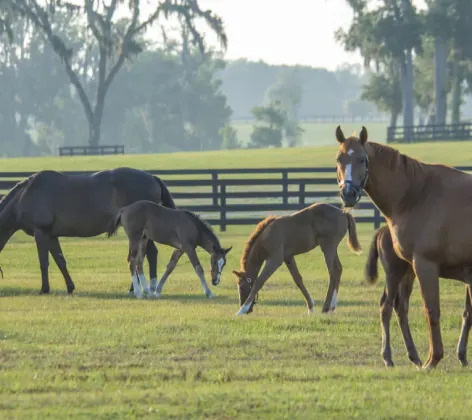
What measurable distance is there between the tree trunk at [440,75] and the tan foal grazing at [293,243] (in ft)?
172

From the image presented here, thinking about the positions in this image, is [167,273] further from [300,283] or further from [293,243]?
[300,283]

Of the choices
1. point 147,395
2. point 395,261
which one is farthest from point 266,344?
point 147,395

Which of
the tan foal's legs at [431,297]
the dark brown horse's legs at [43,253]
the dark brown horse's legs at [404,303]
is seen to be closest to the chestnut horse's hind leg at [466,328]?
the tan foal's legs at [431,297]

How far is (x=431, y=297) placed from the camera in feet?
34.5

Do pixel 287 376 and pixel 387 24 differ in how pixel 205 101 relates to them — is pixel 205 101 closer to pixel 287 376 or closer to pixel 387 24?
pixel 387 24

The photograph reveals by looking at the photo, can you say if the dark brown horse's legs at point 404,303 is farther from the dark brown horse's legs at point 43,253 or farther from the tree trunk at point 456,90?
the tree trunk at point 456,90

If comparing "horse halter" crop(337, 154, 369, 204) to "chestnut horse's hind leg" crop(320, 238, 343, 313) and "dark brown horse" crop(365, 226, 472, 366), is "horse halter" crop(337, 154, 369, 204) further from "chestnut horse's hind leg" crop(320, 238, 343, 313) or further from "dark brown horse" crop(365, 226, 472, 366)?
"chestnut horse's hind leg" crop(320, 238, 343, 313)

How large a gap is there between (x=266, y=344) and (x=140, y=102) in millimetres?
96735

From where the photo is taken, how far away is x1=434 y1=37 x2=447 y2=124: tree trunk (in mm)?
67062

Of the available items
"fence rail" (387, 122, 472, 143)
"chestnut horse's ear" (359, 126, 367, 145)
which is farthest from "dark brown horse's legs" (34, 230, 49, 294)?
"fence rail" (387, 122, 472, 143)

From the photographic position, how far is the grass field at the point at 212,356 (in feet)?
28.8

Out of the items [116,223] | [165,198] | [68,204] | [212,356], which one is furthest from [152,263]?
[212,356]

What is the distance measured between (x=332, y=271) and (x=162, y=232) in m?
3.15

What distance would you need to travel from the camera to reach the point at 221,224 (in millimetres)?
30562
